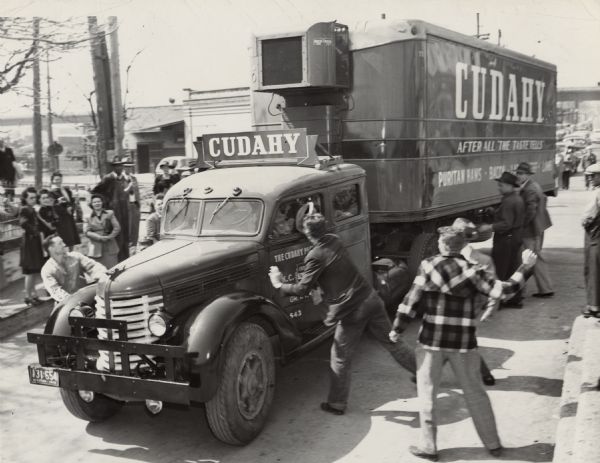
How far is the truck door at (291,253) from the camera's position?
600 centimetres

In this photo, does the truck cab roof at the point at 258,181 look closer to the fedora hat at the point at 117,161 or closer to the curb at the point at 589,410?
the curb at the point at 589,410

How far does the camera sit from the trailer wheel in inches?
335

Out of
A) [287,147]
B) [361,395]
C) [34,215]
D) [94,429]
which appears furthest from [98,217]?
[361,395]

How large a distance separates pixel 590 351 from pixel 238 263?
340 cm

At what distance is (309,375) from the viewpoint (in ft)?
21.7

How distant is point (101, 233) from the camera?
8945 mm

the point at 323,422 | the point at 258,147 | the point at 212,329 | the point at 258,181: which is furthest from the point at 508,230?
the point at 212,329

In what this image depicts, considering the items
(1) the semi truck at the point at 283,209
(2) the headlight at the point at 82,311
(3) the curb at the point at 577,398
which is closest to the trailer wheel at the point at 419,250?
(1) the semi truck at the point at 283,209

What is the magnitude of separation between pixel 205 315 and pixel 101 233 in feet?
15.0

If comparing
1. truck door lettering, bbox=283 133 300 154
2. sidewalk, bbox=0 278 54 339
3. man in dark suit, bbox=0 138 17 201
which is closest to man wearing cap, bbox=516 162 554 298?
truck door lettering, bbox=283 133 300 154

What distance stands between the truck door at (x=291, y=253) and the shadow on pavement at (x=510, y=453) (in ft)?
6.27

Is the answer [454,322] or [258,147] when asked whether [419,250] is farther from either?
[454,322]

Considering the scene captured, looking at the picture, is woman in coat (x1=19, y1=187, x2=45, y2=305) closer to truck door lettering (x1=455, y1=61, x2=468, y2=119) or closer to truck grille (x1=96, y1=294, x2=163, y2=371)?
truck grille (x1=96, y1=294, x2=163, y2=371)

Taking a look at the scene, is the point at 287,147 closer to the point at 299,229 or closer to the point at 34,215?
the point at 299,229
